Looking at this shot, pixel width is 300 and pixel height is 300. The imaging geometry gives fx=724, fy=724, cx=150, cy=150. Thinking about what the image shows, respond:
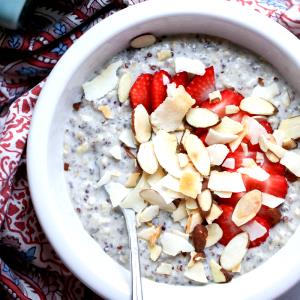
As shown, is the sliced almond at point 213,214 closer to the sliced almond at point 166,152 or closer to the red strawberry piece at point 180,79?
the sliced almond at point 166,152

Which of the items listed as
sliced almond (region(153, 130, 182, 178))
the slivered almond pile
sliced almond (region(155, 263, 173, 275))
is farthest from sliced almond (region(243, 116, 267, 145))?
sliced almond (region(155, 263, 173, 275))

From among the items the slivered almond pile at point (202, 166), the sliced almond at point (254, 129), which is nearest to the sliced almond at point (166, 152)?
the slivered almond pile at point (202, 166)

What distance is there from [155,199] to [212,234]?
0.09m

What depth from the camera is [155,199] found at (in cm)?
99

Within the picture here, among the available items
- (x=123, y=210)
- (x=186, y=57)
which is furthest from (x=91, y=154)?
(x=186, y=57)

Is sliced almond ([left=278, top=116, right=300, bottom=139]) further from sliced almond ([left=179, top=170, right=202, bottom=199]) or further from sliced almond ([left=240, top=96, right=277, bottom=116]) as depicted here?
sliced almond ([left=179, top=170, right=202, bottom=199])

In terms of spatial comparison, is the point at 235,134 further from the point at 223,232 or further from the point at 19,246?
the point at 19,246

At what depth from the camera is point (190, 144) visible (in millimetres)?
1001

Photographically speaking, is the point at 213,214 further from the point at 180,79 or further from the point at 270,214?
the point at 180,79

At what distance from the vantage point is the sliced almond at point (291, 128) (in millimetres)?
1008

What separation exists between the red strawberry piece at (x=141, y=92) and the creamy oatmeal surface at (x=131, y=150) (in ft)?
0.04

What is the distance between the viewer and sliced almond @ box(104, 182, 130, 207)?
1008 mm

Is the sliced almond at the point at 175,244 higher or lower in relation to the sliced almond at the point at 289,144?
lower

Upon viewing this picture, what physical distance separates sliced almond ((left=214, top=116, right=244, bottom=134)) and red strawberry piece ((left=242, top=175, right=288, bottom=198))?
65mm
